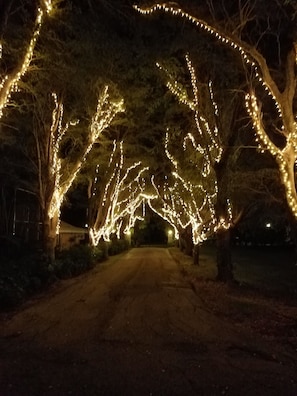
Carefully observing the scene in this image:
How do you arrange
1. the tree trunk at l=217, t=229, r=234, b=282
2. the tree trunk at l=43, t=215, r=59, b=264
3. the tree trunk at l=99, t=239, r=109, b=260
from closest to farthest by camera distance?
1. the tree trunk at l=217, t=229, r=234, b=282
2. the tree trunk at l=43, t=215, r=59, b=264
3. the tree trunk at l=99, t=239, r=109, b=260

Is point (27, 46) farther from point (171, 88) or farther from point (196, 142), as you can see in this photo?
point (196, 142)

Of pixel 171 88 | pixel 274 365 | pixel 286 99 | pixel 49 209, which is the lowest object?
pixel 274 365

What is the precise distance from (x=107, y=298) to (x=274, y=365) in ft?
28.1

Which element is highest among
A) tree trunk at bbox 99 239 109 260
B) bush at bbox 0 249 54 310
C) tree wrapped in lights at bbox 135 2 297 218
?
tree wrapped in lights at bbox 135 2 297 218

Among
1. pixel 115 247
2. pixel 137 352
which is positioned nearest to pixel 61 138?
pixel 137 352

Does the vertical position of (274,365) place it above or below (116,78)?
below

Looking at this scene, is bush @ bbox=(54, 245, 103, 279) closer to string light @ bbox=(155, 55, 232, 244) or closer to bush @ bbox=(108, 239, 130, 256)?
string light @ bbox=(155, 55, 232, 244)

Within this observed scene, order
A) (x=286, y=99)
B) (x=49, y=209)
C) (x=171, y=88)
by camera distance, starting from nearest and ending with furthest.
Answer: (x=286, y=99), (x=171, y=88), (x=49, y=209)

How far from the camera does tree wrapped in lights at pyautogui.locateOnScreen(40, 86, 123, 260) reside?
830 inches

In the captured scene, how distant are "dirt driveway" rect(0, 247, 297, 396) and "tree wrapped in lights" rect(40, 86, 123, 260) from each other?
26.1 feet

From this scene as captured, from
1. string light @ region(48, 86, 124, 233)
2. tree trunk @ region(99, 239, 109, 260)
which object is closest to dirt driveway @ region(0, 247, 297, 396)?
string light @ region(48, 86, 124, 233)

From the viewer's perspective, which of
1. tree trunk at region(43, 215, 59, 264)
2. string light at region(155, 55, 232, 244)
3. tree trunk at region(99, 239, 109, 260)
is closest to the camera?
string light at region(155, 55, 232, 244)

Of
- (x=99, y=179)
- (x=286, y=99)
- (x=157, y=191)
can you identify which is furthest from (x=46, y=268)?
(x=157, y=191)

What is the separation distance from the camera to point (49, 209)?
21.7m
